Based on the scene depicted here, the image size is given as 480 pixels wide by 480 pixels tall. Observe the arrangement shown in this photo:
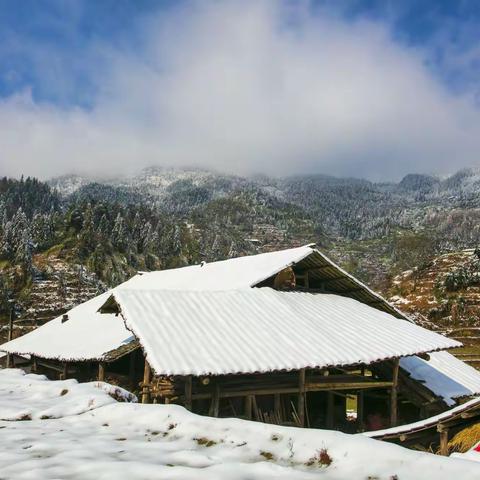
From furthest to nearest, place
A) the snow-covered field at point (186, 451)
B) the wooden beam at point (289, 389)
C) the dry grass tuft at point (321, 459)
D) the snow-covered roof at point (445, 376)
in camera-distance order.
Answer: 1. the snow-covered roof at point (445, 376)
2. the wooden beam at point (289, 389)
3. the dry grass tuft at point (321, 459)
4. the snow-covered field at point (186, 451)

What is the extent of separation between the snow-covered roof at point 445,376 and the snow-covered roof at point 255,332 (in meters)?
2.13

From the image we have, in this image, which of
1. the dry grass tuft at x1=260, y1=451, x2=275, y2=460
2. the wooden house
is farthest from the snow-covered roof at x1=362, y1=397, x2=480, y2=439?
the dry grass tuft at x1=260, y1=451, x2=275, y2=460

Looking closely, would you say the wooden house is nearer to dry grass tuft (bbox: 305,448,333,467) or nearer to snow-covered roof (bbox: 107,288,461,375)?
snow-covered roof (bbox: 107,288,461,375)

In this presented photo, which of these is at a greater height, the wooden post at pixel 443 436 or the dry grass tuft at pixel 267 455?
the dry grass tuft at pixel 267 455

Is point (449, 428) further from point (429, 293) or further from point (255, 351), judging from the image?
point (429, 293)

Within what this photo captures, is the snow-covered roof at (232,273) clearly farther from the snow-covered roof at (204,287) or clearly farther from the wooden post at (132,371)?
the wooden post at (132,371)

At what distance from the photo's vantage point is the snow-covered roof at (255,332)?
13.1 m

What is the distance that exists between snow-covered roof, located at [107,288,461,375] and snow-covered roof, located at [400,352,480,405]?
213cm

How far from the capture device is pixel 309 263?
813 inches

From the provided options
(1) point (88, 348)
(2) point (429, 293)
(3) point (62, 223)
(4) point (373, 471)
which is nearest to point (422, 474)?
(4) point (373, 471)

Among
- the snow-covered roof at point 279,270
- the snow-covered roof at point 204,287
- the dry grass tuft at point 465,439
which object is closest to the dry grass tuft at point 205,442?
the dry grass tuft at point 465,439

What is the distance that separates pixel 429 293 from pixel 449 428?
54.2 metres

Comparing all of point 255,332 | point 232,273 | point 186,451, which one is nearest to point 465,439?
point 255,332

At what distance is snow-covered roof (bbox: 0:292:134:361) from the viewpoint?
19.9m
